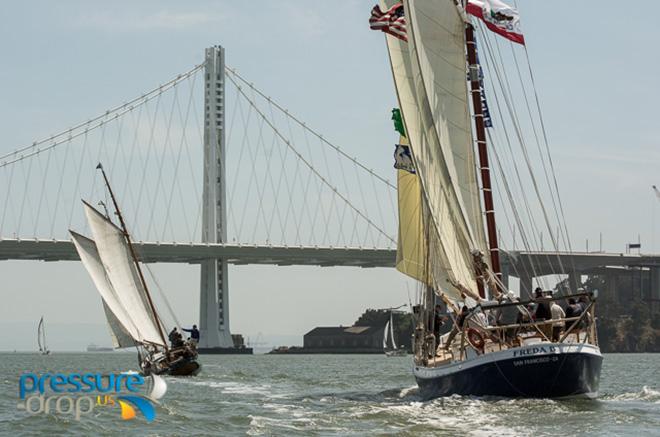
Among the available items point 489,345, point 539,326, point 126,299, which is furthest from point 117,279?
point 539,326

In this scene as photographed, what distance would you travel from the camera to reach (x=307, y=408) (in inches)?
1226

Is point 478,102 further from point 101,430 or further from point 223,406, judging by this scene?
point 101,430

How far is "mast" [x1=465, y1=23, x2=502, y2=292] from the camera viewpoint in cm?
3378

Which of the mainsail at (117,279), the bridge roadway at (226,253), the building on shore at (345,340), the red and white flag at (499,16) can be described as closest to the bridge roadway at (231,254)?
the bridge roadway at (226,253)

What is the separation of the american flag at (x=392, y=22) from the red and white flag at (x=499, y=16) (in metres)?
1.80

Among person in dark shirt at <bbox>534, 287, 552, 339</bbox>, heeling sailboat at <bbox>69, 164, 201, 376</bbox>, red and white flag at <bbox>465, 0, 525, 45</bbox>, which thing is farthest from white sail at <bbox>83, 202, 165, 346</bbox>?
person in dark shirt at <bbox>534, 287, 552, 339</bbox>

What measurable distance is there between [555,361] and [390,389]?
12.0 m

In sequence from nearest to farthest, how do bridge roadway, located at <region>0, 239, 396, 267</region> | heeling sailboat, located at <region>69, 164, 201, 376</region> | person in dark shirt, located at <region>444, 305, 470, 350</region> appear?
person in dark shirt, located at <region>444, 305, 470, 350</region> < heeling sailboat, located at <region>69, 164, 201, 376</region> < bridge roadway, located at <region>0, 239, 396, 267</region>

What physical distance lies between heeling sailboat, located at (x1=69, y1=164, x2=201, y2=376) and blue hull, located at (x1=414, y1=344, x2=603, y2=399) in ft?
76.2

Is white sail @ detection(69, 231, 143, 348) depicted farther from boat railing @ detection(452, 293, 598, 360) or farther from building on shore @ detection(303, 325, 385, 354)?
building on shore @ detection(303, 325, 385, 354)

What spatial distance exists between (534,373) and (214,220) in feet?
250

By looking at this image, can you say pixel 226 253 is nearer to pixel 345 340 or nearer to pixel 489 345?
pixel 345 340

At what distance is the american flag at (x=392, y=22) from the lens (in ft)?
118

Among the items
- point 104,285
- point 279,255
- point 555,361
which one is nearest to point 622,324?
point 279,255
